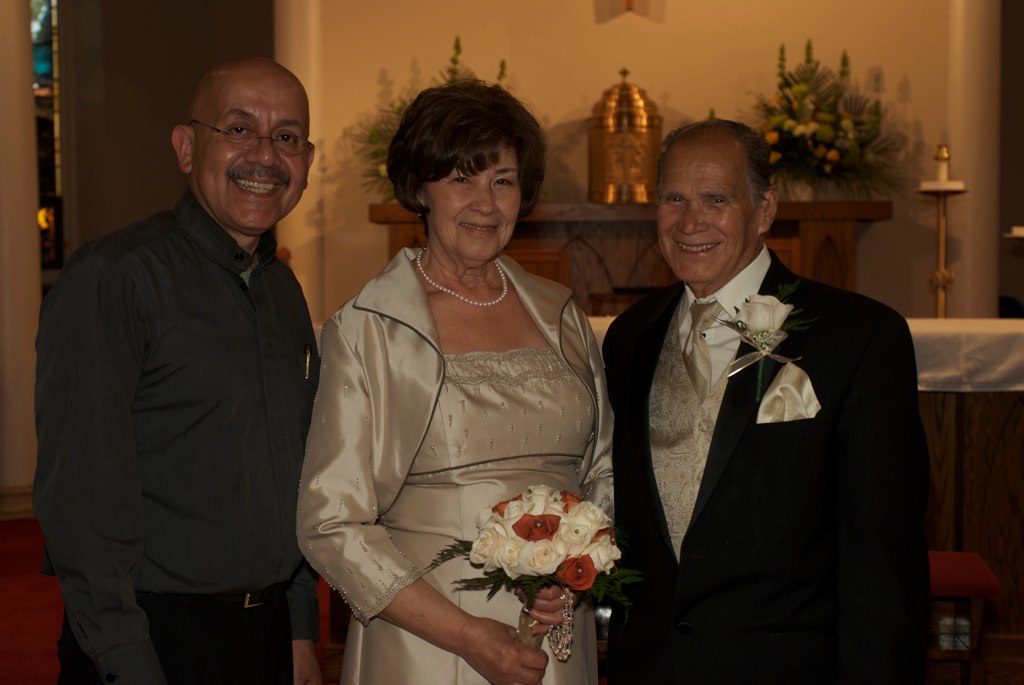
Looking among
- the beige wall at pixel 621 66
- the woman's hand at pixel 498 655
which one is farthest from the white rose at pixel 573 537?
the beige wall at pixel 621 66

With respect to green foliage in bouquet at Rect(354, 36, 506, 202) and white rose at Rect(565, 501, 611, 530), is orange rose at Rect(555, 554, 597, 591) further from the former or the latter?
green foliage in bouquet at Rect(354, 36, 506, 202)

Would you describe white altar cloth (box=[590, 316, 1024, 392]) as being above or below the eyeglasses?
below

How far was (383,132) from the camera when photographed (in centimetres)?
872

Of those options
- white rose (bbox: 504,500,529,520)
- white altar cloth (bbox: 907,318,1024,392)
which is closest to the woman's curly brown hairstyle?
white rose (bbox: 504,500,529,520)

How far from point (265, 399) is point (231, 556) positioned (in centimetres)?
35

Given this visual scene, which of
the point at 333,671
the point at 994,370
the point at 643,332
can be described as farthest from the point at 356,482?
the point at 994,370

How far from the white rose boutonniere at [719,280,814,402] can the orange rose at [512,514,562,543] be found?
566mm

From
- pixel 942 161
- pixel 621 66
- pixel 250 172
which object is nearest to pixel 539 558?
pixel 250 172

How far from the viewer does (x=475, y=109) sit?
2.71 m

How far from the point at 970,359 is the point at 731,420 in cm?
235

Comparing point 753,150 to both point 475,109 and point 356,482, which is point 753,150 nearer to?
point 475,109

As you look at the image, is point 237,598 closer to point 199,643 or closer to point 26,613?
point 199,643

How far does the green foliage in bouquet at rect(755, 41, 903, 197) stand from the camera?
7973 millimetres

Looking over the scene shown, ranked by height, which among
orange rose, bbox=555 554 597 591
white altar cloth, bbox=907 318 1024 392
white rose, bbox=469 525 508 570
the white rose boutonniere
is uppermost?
the white rose boutonniere
